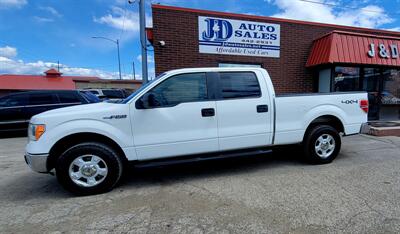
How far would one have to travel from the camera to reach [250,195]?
344 cm

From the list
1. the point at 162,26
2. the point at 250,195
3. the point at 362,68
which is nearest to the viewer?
the point at 250,195

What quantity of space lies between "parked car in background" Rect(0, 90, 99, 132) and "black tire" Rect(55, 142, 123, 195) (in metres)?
6.25

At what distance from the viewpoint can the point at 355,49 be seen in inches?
350

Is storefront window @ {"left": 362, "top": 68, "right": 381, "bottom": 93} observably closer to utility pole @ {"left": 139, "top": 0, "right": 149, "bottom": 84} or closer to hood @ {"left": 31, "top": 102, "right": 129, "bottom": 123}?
utility pole @ {"left": 139, "top": 0, "right": 149, "bottom": 84}

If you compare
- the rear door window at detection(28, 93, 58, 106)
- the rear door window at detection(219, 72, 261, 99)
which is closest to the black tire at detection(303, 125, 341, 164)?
the rear door window at detection(219, 72, 261, 99)

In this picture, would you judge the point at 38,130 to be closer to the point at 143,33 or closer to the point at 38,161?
the point at 38,161

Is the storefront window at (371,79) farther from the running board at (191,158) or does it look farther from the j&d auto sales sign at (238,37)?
the running board at (191,158)

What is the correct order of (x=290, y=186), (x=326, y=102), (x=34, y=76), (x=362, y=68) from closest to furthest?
(x=290, y=186) → (x=326, y=102) → (x=362, y=68) → (x=34, y=76)

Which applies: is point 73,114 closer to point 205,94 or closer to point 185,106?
point 185,106

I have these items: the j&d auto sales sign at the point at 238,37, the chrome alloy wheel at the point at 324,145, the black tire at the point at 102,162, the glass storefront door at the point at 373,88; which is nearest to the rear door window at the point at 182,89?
the black tire at the point at 102,162

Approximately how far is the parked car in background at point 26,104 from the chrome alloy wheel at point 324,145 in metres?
8.13

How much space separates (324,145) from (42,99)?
30.9ft

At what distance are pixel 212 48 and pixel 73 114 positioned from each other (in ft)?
21.1

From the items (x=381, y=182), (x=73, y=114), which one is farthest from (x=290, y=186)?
(x=73, y=114)
